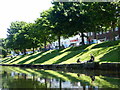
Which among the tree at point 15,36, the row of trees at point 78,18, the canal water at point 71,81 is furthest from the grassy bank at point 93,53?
the tree at point 15,36

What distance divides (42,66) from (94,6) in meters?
13.5

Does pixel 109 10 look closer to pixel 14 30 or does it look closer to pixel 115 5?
pixel 115 5

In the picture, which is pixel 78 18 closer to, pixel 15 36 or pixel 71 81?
pixel 71 81

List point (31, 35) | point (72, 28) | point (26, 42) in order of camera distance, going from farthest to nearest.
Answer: point (26, 42) < point (31, 35) < point (72, 28)

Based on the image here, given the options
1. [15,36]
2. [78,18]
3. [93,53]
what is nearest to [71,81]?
[93,53]

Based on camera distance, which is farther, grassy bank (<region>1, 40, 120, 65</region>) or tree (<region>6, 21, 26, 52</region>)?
tree (<region>6, 21, 26, 52</region>)

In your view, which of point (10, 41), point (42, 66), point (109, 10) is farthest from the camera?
point (10, 41)

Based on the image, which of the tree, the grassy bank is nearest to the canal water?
the grassy bank

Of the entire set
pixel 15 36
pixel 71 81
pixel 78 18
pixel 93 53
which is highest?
pixel 78 18

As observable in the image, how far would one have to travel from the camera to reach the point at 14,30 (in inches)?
3406

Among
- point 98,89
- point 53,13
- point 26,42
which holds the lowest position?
point 98,89

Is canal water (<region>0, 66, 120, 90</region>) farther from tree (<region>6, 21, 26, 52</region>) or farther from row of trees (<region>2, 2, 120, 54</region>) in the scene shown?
tree (<region>6, 21, 26, 52</region>)

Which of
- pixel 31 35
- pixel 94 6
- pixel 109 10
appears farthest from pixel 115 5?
pixel 31 35

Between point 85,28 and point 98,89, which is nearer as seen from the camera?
point 98,89
